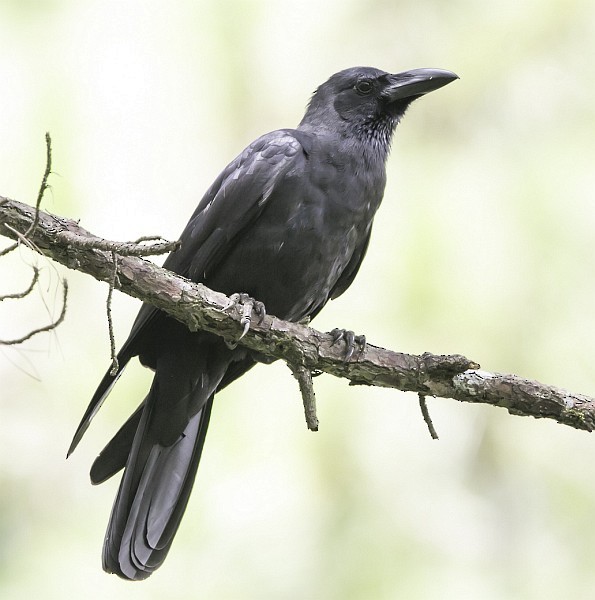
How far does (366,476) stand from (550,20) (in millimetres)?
3214

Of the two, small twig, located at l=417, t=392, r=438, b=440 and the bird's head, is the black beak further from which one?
small twig, located at l=417, t=392, r=438, b=440

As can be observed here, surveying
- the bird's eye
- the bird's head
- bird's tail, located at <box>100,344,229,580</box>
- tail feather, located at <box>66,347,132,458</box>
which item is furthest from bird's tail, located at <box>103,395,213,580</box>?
the bird's eye

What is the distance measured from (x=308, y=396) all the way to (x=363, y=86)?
1.92m

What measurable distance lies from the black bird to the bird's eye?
0.04 meters

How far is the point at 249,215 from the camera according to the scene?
3795mm

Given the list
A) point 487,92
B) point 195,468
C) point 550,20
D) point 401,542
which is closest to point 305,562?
point 401,542

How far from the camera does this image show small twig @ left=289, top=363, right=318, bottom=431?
3125mm

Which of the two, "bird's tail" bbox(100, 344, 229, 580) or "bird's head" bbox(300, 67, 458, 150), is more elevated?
"bird's head" bbox(300, 67, 458, 150)

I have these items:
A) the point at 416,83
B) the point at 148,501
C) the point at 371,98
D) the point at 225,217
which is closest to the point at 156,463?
the point at 148,501

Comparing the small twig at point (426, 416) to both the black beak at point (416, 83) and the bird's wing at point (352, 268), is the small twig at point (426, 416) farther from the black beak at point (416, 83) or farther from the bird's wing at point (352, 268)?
the black beak at point (416, 83)

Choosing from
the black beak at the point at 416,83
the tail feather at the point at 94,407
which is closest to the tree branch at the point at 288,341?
the tail feather at the point at 94,407

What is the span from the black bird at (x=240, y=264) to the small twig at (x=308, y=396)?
665 mm

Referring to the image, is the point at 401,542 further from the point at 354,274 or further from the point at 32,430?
the point at 32,430

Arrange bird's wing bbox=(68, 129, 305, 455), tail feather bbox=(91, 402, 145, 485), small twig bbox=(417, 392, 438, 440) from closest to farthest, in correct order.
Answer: small twig bbox=(417, 392, 438, 440) < bird's wing bbox=(68, 129, 305, 455) < tail feather bbox=(91, 402, 145, 485)
